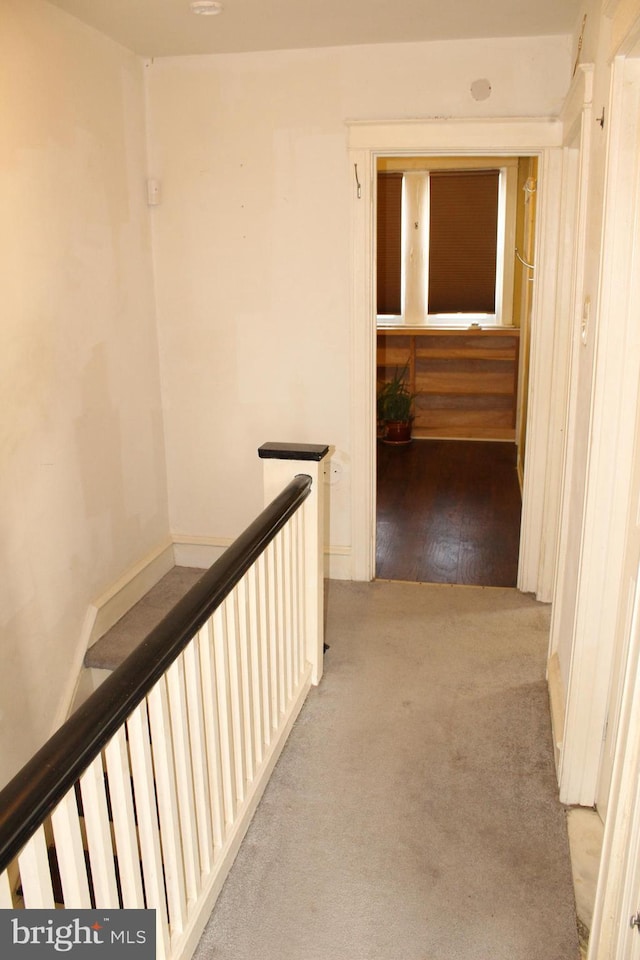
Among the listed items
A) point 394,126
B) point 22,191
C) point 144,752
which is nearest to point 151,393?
point 22,191

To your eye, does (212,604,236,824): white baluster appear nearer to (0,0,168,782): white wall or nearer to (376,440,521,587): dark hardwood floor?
(0,0,168,782): white wall

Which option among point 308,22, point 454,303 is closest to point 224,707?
point 308,22

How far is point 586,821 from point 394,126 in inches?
110

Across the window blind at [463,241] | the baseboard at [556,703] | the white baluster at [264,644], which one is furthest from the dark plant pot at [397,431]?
the white baluster at [264,644]

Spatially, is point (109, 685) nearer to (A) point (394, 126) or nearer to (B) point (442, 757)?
(B) point (442, 757)

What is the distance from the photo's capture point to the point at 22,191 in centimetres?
279

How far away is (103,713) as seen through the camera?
4.67ft

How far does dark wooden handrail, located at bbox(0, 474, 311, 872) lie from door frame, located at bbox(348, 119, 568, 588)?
5.77 ft

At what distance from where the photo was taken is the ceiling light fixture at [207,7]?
9.41 ft

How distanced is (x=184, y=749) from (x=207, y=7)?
2.53 m

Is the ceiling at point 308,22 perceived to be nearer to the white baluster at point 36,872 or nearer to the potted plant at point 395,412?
the white baluster at point 36,872

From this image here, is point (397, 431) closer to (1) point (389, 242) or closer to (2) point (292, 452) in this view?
(1) point (389, 242)

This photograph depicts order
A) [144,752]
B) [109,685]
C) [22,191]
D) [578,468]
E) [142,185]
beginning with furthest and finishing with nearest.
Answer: [142,185] < [22,191] < [578,468] < [144,752] < [109,685]

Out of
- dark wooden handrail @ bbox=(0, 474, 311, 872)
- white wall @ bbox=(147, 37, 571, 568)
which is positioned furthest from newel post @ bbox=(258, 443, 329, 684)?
white wall @ bbox=(147, 37, 571, 568)
